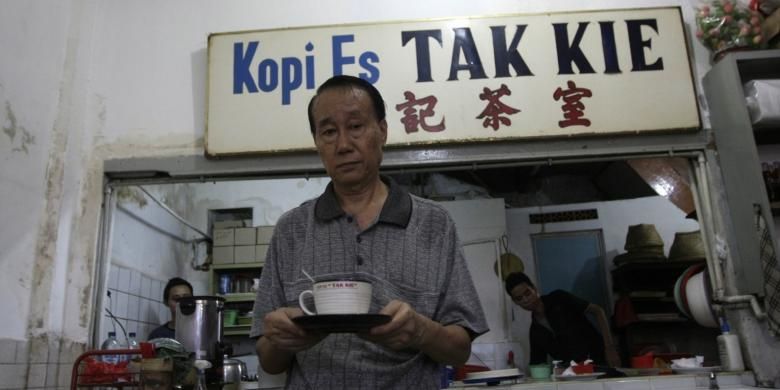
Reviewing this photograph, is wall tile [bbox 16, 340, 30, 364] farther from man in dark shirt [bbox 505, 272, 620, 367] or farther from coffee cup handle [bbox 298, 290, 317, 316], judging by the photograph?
man in dark shirt [bbox 505, 272, 620, 367]

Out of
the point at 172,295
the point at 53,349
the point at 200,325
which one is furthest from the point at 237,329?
the point at 200,325

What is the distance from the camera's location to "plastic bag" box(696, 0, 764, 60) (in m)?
2.70

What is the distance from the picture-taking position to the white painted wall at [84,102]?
2.36m

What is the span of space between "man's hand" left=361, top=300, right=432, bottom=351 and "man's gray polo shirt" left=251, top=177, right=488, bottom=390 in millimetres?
112

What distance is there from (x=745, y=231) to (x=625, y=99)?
781 millimetres

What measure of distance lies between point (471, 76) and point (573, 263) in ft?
11.3

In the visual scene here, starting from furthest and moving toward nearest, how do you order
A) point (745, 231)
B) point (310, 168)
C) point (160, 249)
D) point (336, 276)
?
point (160, 249) → point (310, 168) → point (745, 231) → point (336, 276)

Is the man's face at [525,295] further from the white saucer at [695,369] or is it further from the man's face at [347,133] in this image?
the man's face at [347,133]

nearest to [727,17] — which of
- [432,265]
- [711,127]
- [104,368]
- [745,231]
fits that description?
[711,127]

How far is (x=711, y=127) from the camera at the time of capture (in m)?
2.76

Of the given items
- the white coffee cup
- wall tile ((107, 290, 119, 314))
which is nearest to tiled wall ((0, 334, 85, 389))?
wall tile ((107, 290, 119, 314))

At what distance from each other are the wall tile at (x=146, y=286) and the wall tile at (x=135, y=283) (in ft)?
0.21

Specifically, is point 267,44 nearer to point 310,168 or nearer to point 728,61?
point 310,168

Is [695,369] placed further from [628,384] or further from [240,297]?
[240,297]
